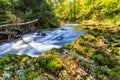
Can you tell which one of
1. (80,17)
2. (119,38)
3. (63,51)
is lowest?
(80,17)

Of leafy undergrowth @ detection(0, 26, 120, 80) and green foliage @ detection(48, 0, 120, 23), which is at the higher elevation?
leafy undergrowth @ detection(0, 26, 120, 80)

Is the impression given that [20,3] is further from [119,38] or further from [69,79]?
[69,79]

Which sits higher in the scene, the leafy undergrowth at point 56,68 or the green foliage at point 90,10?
the leafy undergrowth at point 56,68

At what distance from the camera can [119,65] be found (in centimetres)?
980

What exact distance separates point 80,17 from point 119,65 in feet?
152

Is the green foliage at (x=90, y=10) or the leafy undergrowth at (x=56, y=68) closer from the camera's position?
the leafy undergrowth at (x=56, y=68)

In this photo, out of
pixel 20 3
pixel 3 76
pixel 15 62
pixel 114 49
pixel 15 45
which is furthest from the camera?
pixel 20 3

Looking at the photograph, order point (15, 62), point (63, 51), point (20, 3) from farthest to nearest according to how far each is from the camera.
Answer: point (20, 3) → point (63, 51) → point (15, 62)

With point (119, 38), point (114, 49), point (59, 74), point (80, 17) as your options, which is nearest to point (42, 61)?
point (59, 74)

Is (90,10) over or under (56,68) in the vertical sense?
under

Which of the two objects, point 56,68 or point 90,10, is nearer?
point 56,68

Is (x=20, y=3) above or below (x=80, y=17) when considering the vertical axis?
above

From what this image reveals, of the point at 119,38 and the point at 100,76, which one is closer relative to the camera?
the point at 100,76

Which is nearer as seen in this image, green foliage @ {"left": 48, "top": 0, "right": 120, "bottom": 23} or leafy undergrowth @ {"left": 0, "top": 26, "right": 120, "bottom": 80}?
leafy undergrowth @ {"left": 0, "top": 26, "right": 120, "bottom": 80}
